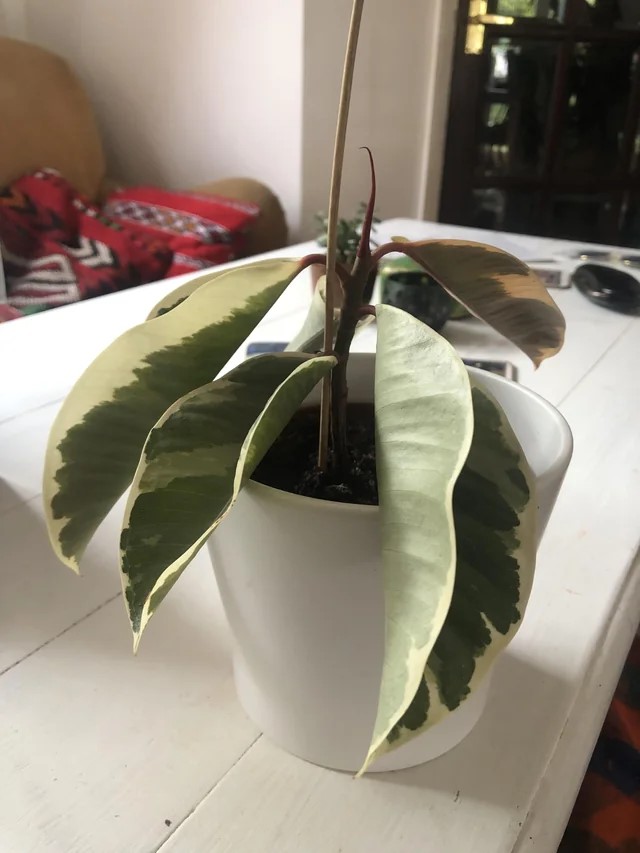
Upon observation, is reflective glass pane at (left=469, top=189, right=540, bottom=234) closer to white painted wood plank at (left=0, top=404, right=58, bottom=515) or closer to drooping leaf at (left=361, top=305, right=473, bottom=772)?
white painted wood plank at (left=0, top=404, right=58, bottom=515)

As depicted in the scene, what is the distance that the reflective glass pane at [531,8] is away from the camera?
6.84 feet

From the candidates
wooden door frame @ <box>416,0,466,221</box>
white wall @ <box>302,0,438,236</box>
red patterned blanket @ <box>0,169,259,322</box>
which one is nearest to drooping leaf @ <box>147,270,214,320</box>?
red patterned blanket @ <box>0,169,259,322</box>

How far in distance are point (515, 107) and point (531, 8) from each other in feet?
0.85

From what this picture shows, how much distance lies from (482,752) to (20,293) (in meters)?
1.53

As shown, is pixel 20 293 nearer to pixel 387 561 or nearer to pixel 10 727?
pixel 10 727

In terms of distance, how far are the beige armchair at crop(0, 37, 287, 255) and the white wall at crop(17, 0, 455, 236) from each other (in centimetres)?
19

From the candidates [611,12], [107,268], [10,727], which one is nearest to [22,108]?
[107,268]

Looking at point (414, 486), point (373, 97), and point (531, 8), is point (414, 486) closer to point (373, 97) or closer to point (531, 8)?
point (373, 97)

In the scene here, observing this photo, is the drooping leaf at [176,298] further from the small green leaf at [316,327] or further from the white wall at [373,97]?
the white wall at [373,97]

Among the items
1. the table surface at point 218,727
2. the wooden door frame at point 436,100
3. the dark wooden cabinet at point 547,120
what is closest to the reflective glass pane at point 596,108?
the dark wooden cabinet at point 547,120

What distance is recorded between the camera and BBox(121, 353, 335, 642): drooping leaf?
0.75 feet

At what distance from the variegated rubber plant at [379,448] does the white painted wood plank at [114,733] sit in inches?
4.0

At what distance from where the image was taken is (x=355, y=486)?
0.96 ft

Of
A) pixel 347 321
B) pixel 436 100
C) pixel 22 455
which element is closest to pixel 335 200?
pixel 347 321
